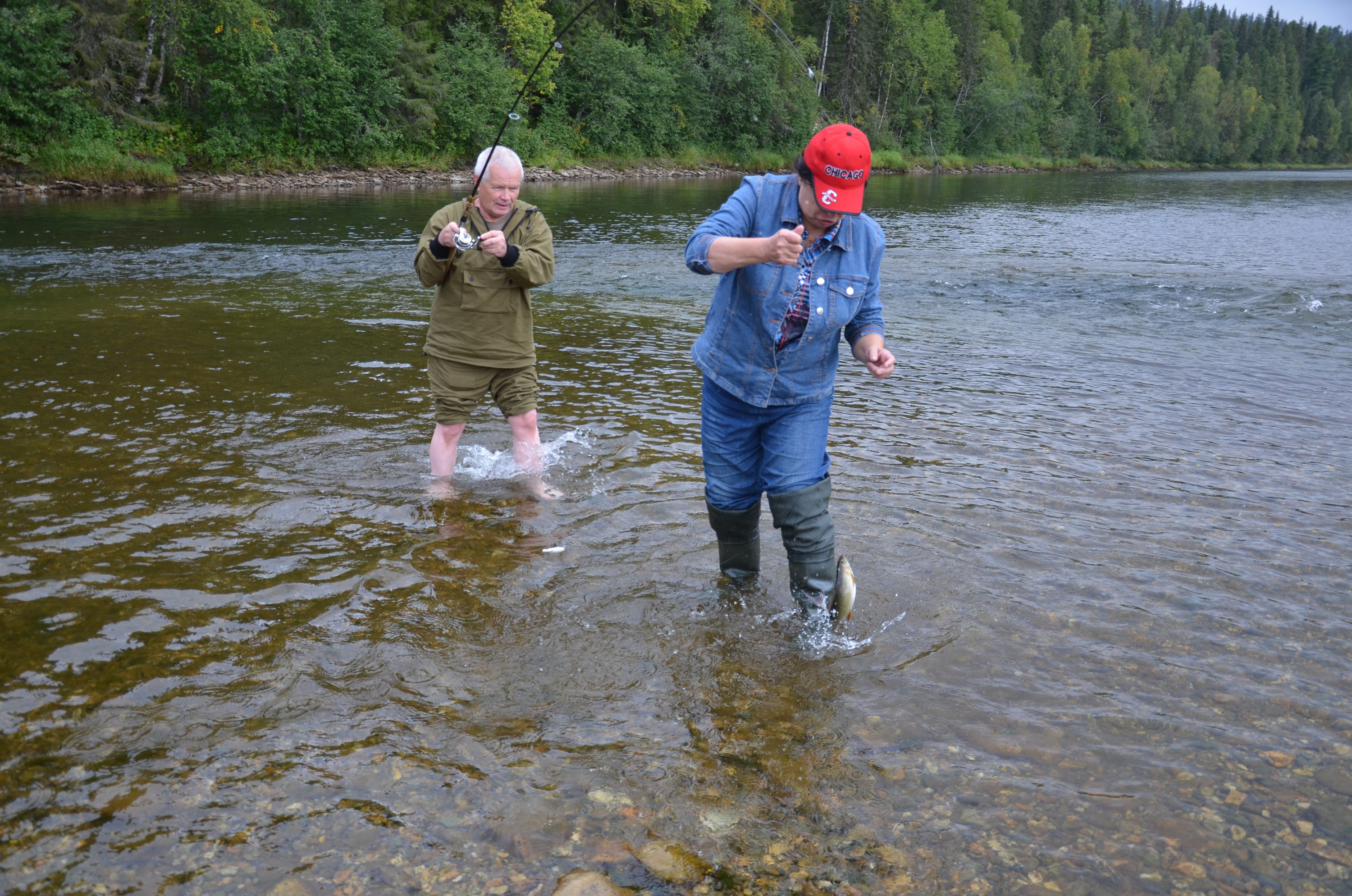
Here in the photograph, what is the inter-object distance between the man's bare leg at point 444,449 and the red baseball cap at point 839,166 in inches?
128

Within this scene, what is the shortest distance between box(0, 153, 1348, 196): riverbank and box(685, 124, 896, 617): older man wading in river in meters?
30.3

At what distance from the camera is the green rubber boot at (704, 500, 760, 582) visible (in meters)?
4.76

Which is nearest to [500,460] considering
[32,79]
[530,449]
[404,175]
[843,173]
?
[530,449]

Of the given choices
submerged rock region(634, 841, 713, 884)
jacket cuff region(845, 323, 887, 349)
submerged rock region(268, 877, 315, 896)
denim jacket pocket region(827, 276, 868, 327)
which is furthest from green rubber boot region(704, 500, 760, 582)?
submerged rock region(268, 877, 315, 896)

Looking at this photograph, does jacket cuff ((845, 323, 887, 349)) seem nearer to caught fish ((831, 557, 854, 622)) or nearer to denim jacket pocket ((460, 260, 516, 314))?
caught fish ((831, 557, 854, 622))

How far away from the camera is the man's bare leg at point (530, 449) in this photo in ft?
21.0

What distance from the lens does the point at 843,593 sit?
14.7 feet

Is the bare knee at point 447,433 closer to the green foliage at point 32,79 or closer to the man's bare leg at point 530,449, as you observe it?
the man's bare leg at point 530,449

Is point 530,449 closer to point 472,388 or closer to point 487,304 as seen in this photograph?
point 472,388

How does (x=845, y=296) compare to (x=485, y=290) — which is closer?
(x=845, y=296)

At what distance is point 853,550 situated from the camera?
18.4 feet

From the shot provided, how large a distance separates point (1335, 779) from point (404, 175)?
Result: 43227 mm

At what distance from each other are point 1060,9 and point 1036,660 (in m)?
142

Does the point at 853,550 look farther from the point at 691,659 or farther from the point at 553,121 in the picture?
the point at 553,121
